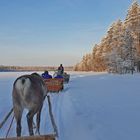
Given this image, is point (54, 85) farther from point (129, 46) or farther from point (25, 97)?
point (129, 46)

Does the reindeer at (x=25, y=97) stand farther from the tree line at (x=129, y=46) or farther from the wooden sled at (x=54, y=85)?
the tree line at (x=129, y=46)

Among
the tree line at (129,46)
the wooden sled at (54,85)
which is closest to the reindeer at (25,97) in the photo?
the wooden sled at (54,85)

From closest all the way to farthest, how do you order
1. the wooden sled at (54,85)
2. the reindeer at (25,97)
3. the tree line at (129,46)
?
the reindeer at (25,97), the wooden sled at (54,85), the tree line at (129,46)

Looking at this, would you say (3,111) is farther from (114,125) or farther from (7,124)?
(114,125)

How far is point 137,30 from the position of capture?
195 feet

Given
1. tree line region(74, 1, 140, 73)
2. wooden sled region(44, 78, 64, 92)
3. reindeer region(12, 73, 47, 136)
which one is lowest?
wooden sled region(44, 78, 64, 92)

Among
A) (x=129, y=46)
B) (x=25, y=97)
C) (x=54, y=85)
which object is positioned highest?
(x=129, y=46)

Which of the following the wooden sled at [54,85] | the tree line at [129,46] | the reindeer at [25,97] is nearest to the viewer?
the reindeer at [25,97]

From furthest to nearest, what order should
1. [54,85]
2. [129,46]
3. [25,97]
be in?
1. [129,46]
2. [54,85]
3. [25,97]

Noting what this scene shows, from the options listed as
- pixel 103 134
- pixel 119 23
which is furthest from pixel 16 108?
pixel 119 23

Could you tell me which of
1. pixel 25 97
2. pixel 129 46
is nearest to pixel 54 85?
pixel 25 97

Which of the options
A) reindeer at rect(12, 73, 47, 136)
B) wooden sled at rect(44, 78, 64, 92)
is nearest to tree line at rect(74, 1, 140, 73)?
wooden sled at rect(44, 78, 64, 92)

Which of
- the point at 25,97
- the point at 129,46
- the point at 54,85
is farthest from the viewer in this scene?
the point at 129,46

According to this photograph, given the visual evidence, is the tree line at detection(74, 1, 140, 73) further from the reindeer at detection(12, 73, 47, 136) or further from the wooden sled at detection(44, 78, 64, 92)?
the reindeer at detection(12, 73, 47, 136)
